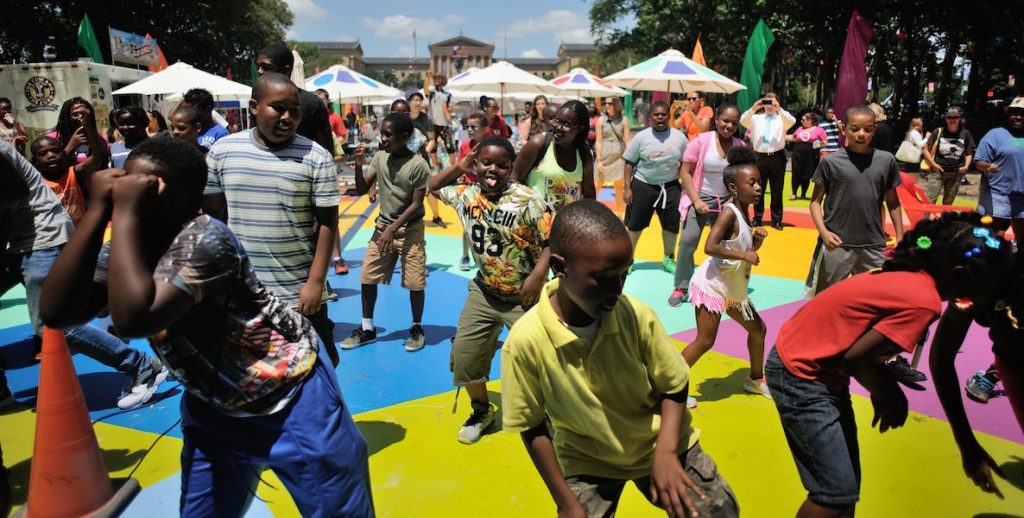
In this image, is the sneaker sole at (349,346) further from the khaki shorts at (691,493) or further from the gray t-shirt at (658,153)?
the gray t-shirt at (658,153)

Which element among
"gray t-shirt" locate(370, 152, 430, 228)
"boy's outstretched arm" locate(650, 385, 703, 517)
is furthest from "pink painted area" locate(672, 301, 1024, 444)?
"boy's outstretched arm" locate(650, 385, 703, 517)

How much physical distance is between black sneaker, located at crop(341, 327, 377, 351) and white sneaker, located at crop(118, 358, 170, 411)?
140 centimetres

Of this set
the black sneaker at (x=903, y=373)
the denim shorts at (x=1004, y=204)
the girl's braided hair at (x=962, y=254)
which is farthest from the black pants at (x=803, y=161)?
the girl's braided hair at (x=962, y=254)

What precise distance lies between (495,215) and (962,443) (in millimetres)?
2428

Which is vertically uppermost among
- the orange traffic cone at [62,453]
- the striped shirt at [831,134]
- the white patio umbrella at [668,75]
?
the white patio umbrella at [668,75]

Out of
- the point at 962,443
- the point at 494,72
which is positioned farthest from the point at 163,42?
the point at 962,443

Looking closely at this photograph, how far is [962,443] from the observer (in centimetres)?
266

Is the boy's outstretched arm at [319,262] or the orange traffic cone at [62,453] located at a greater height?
the boy's outstretched arm at [319,262]

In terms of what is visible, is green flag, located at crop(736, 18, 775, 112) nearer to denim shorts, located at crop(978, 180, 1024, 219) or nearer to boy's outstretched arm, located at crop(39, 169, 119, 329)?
denim shorts, located at crop(978, 180, 1024, 219)

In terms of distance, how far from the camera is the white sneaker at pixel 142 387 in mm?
4438

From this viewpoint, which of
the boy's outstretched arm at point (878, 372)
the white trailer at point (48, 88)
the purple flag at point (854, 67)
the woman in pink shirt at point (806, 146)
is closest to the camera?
the boy's outstretched arm at point (878, 372)

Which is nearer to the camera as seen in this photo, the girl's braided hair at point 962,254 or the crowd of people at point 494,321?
the crowd of people at point 494,321

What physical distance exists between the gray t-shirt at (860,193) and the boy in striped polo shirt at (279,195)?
3876mm

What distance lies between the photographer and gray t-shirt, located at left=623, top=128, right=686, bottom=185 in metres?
7.34
